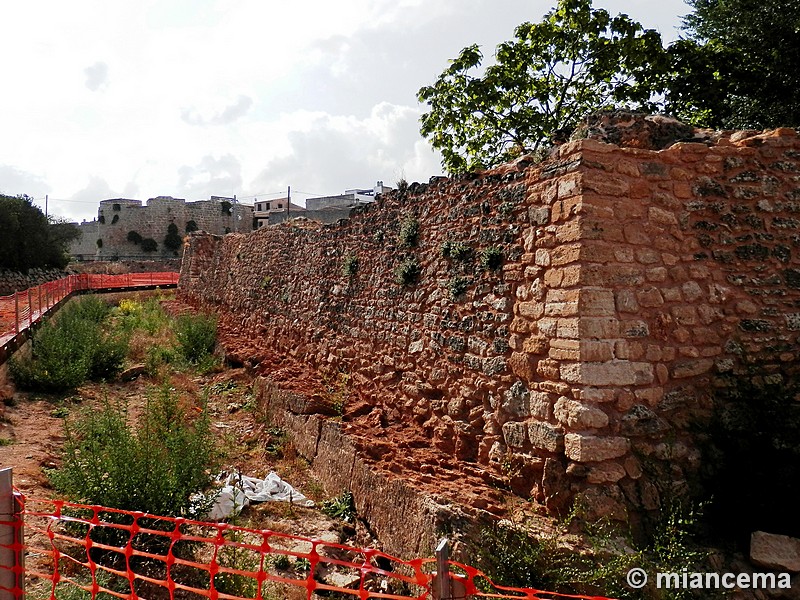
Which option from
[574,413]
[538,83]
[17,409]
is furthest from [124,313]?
[574,413]

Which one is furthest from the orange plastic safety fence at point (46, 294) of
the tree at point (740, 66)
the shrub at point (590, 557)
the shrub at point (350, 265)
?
the tree at point (740, 66)

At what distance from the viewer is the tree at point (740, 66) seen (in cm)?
1011

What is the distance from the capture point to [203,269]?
16922 mm

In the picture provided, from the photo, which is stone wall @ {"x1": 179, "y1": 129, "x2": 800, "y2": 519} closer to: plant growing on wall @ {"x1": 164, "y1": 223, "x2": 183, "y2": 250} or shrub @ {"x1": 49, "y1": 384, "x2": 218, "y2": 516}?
shrub @ {"x1": 49, "y1": 384, "x2": 218, "y2": 516}

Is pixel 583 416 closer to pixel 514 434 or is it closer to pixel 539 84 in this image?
pixel 514 434

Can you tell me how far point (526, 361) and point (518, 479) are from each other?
0.99 m

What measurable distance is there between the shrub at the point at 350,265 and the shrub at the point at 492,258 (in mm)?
2962

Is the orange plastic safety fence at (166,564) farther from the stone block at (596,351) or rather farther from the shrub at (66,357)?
the shrub at (66,357)

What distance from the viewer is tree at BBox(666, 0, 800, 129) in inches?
398

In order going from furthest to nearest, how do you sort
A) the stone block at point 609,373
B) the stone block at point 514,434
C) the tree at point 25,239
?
the tree at point 25,239 → the stone block at point 514,434 → the stone block at point 609,373

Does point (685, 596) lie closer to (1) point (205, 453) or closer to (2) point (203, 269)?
(1) point (205, 453)

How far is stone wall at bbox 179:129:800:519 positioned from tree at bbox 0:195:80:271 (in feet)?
81.8

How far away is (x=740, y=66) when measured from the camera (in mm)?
10984

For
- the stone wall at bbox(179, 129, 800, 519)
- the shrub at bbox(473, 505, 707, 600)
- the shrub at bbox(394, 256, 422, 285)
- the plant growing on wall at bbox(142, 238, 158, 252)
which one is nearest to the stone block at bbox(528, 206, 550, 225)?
the stone wall at bbox(179, 129, 800, 519)
